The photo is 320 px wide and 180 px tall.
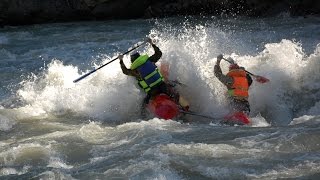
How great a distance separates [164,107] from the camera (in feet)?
29.0

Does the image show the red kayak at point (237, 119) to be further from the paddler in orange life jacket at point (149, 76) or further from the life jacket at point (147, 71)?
the life jacket at point (147, 71)

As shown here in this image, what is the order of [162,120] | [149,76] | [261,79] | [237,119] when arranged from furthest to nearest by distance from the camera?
[261,79] < [149,76] < [162,120] < [237,119]

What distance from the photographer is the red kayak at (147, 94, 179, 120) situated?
8.78 m

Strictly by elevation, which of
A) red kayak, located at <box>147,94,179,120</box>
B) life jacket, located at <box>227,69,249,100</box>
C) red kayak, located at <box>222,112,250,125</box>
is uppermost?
life jacket, located at <box>227,69,249,100</box>

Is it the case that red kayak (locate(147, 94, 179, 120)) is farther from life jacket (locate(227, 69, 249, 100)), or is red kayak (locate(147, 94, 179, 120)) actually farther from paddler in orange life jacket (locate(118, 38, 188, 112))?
life jacket (locate(227, 69, 249, 100))

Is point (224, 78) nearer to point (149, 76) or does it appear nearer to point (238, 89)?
point (238, 89)

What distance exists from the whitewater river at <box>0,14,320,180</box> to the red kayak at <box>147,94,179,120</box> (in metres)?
0.36

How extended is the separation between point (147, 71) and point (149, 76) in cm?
9

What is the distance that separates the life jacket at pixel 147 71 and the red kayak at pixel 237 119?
1.47m

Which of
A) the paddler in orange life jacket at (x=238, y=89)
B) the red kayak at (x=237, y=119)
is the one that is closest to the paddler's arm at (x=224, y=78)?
the paddler in orange life jacket at (x=238, y=89)

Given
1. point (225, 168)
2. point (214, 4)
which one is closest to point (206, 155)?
point (225, 168)

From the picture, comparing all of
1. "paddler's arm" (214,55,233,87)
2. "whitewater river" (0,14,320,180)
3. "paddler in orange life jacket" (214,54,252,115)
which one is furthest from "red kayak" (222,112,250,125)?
"paddler's arm" (214,55,233,87)

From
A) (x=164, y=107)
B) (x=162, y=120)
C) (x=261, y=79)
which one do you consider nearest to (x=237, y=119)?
(x=162, y=120)

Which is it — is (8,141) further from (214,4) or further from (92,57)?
(214,4)
